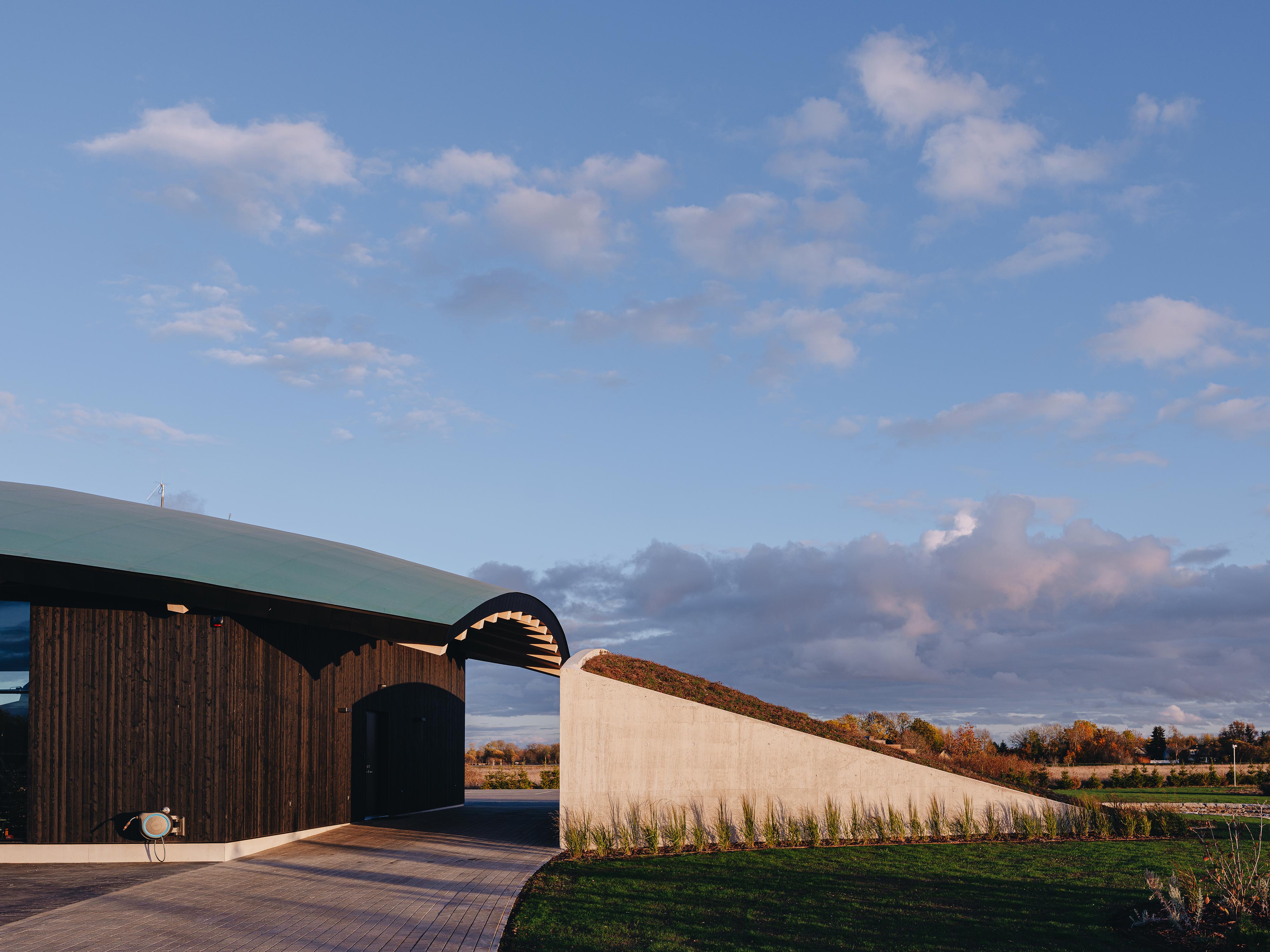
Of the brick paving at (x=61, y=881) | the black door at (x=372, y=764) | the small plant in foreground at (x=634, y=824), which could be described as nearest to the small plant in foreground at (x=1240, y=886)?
the small plant in foreground at (x=634, y=824)

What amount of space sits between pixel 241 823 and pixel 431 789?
8128 mm

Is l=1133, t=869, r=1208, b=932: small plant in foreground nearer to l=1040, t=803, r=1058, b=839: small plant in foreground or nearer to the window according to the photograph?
l=1040, t=803, r=1058, b=839: small plant in foreground

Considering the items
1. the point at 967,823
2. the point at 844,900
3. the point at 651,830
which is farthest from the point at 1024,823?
the point at 844,900

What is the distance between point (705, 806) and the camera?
1529cm

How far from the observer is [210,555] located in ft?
44.7

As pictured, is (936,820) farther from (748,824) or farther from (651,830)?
(651,830)

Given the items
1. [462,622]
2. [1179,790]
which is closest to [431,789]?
[462,622]

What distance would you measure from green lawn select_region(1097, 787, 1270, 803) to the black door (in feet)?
55.6

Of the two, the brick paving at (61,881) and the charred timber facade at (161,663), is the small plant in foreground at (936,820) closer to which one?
the charred timber facade at (161,663)

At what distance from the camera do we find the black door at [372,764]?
17922 millimetres

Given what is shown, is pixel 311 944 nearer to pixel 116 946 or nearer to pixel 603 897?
pixel 116 946

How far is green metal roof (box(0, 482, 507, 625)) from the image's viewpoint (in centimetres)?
1271

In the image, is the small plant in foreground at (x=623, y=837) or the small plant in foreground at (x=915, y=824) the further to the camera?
the small plant in foreground at (x=915, y=824)

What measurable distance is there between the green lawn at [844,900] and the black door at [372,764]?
232 inches
